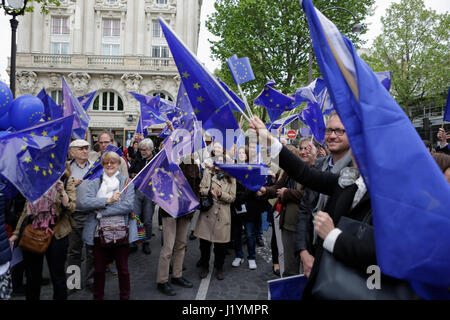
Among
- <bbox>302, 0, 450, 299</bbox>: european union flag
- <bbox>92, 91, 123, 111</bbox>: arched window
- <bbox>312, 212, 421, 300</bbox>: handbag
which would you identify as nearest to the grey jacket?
<bbox>312, 212, 421, 300</bbox>: handbag

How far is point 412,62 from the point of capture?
22.2m

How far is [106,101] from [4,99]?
23966 mm

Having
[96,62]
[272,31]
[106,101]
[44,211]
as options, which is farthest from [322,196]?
[96,62]

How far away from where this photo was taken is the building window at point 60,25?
83.6 ft

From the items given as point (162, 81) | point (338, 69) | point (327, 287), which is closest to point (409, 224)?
point (327, 287)

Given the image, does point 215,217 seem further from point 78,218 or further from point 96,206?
point 78,218

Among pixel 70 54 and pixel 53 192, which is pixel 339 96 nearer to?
pixel 53 192

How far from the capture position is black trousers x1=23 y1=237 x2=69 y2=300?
10.0 ft

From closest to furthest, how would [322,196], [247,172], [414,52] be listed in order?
[322,196]
[247,172]
[414,52]

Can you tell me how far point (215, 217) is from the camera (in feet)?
14.9

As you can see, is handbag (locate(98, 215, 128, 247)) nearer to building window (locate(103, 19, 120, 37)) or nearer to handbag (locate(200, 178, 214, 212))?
handbag (locate(200, 178, 214, 212))

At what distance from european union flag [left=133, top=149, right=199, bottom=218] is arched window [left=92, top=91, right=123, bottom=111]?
23.8 m

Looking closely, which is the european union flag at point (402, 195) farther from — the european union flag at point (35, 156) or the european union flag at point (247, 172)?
the european union flag at point (35, 156)

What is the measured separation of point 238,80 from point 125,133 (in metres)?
24.1
